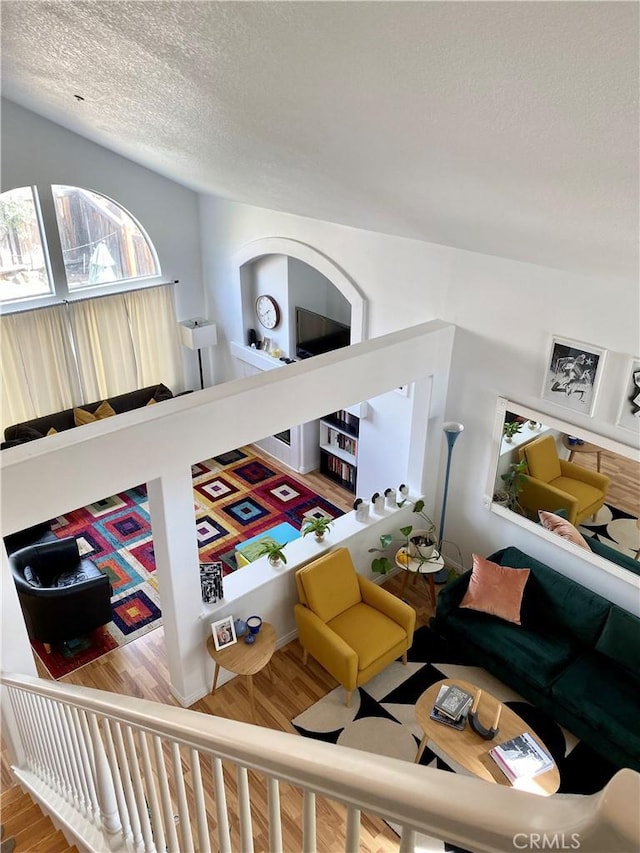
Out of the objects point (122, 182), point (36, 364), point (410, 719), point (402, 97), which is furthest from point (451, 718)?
point (122, 182)

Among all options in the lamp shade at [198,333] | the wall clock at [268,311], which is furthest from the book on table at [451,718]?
the lamp shade at [198,333]

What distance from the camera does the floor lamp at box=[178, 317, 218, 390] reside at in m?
8.09

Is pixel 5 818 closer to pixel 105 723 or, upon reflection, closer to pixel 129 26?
pixel 105 723

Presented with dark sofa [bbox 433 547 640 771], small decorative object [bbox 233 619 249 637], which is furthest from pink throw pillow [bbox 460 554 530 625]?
small decorative object [bbox 233 619 249 637]

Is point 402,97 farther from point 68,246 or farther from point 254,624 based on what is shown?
point 68,246

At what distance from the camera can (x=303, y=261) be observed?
22.3 ft

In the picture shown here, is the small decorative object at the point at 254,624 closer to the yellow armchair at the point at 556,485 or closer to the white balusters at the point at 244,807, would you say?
the yellow armchair at the point at 556,485

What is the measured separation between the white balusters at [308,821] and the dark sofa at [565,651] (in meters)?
3.88

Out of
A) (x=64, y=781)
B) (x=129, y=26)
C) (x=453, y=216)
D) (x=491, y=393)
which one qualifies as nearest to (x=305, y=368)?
(x=453, y=216)

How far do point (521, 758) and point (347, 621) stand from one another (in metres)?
1.61

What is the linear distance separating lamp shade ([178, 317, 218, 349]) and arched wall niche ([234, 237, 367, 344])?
50 centimetres

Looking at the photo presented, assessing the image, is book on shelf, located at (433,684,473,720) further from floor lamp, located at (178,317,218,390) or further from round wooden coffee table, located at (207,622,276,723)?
floor lamp, located at (178,317,218,390)

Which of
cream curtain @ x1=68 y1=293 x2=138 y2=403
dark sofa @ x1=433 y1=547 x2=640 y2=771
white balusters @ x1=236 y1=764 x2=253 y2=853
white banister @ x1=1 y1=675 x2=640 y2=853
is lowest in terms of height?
dark sofa @ x1=433 y1=547 x2=640 y2=771

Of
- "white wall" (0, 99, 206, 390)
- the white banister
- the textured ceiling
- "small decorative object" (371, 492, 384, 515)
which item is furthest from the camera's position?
"white wall" (0, 99, 206, 390)
